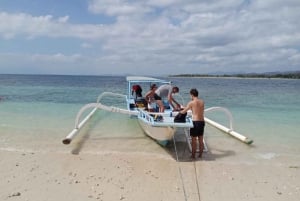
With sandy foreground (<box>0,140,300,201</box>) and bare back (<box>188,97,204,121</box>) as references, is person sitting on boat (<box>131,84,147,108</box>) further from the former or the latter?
bare back (<box>188,97,204,121</box>)

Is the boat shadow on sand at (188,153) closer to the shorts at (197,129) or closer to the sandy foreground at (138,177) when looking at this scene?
the sandy foreground at (138,177)

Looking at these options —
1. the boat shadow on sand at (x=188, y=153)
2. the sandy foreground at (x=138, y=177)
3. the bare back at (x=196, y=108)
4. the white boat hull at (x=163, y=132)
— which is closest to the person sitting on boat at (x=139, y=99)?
the boat shadow on sand at (x=188, y=153)

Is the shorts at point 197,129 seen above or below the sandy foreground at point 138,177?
above

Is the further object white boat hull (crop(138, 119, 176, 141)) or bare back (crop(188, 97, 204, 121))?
white boat hull (crop(138, 119, 176, 141))

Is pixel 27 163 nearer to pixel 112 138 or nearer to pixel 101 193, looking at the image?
pixel 101 193

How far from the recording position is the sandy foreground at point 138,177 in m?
4.80

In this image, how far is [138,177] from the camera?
18.4 feet

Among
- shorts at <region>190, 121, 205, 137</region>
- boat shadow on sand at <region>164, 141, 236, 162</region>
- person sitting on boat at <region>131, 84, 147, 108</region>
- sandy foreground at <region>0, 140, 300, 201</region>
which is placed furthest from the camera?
person sitting on boat at <region>131, 84, 147, 108</region>

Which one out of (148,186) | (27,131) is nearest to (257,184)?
(148,186)

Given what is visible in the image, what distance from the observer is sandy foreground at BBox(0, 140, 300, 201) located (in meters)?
4.80

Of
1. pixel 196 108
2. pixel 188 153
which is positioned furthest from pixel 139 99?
pixel 196 108

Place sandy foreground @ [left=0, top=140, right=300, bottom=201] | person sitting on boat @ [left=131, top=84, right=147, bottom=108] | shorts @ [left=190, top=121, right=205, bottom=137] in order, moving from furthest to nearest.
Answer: person sitting on boat @ [left=131, top=84, right=147, bottom=108] → shorts @ [left=190, top=121, right=205, bottom=137] → sandy foreground @ [left=0, top=140, right=300, bottom=201]

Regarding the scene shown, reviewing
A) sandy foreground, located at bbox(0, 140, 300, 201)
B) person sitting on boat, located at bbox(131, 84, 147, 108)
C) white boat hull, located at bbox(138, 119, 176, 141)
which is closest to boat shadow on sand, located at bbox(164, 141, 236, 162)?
sandy foreground, located at bbox(0, 140, 300, 201)

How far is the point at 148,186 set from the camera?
5164 millimetres
